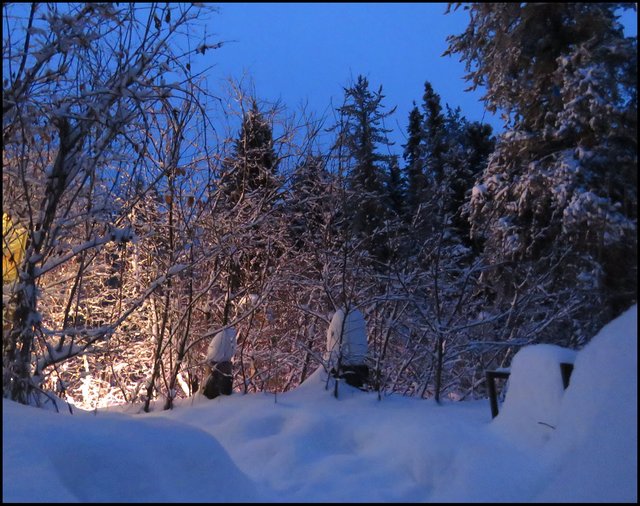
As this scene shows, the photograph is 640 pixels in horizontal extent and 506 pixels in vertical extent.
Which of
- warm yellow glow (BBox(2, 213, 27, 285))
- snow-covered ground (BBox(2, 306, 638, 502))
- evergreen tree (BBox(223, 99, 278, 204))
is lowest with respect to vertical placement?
snow-covered ground (BBox(2, 306, 638, 502))

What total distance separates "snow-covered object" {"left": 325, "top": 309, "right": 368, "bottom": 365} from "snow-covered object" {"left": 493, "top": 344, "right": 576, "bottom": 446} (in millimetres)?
2852

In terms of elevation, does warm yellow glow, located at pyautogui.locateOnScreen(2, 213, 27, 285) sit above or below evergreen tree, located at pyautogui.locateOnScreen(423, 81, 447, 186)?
below

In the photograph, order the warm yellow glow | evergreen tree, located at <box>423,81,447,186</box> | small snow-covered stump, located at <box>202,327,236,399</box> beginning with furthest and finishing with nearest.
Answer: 1. evergreen tree, located at <box>423,81,447,186</box>
2. small snow-covered stump, located at <box>202,327,236,399</box>
3. the warm yellow glow

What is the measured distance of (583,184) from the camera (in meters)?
7.12

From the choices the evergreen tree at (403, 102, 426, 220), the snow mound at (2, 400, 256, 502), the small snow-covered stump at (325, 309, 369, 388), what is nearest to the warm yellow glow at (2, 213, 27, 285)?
the snow mound at (2, 400, 256, 502)

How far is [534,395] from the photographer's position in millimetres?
4344

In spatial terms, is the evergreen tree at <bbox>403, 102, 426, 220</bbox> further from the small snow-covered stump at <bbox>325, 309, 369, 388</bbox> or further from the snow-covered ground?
the snow-covered ground

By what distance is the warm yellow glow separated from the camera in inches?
209

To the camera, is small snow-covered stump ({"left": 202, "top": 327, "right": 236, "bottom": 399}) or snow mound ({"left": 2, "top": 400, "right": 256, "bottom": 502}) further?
small snow-covered stump ({"left": 202, "top": 327, "right": 236, "bottom": 399})

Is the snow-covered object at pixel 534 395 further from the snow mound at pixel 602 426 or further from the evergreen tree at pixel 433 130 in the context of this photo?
the evergreen tree at pixel 433 130

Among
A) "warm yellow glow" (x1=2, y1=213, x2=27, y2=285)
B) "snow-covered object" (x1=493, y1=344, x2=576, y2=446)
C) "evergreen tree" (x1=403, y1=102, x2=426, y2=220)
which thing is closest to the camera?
"snow-covered object" (x1=493, y1=344, x2=576, y2=446)

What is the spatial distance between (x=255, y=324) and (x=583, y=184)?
6065 millimetres

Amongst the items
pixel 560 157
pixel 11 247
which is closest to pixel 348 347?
pixel 560 157

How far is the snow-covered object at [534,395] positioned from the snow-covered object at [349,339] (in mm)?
2852
